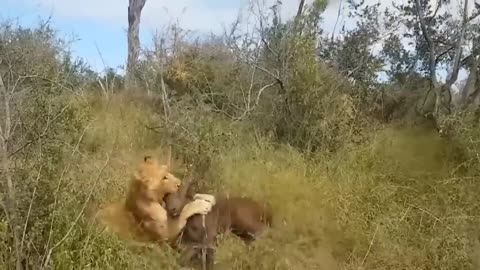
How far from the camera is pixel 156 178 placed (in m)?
4.36

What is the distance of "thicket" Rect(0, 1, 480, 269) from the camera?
394cm

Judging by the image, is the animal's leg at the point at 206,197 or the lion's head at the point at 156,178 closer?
the lion's head at the point at 156,178

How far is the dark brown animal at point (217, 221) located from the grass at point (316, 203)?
0.08 meters

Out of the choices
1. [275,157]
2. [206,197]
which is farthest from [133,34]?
[206,197]

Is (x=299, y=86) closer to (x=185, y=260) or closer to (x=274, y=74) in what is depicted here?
(x=274, y=74)

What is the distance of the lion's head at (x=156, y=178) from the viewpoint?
4336 millimetres

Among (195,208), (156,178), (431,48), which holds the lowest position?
(195,208)

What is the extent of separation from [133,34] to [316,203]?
641 cm

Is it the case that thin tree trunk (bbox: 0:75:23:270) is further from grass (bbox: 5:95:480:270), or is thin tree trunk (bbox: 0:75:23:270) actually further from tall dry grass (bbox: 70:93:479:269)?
tall dry grass (bbox: 70:93:479:269)

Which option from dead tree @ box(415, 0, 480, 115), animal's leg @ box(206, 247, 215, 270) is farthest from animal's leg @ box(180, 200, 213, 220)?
dead tree @ box(415, 0, 480, 115)

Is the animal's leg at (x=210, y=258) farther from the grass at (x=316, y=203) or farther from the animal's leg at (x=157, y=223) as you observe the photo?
the animal's leg at (x=157, y=223)

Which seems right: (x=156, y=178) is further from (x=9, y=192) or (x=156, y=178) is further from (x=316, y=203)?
(x=316, y=203)

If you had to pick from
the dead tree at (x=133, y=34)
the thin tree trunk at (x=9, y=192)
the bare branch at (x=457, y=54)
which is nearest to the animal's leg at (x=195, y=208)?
the thin tree trunk at (x=9, y=192)

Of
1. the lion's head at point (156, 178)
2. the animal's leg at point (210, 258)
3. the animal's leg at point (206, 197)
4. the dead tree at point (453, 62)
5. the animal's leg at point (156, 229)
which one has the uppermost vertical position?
the dead tree at point (453, 62)
